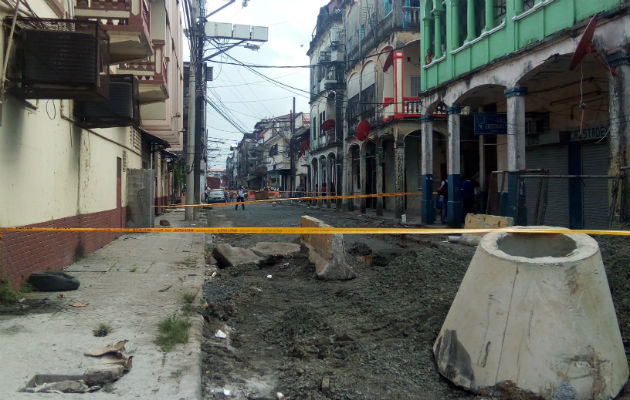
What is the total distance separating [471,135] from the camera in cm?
1934

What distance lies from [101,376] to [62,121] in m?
5.46

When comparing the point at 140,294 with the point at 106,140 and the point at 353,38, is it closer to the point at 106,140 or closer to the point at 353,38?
the point at 106,140

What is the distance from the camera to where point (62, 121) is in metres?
7.73

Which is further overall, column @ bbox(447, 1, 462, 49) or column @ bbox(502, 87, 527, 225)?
column @ bbox(447, 1, 462, 49)

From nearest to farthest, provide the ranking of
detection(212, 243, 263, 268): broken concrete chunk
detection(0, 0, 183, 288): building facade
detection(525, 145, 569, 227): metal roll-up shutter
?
detection(0, 0, 183, 288): building facade < detection(212, 243, 263, 268): broken concrete chunk < detection(525, 145, 569, 227): metal roll-up shutter

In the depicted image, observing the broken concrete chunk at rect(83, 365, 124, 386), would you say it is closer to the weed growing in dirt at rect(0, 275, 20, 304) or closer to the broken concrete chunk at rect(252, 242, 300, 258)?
the weed growing in dirt at rect(0, 275, 20, 304)

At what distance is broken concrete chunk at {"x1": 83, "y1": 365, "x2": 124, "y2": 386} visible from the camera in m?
3.48

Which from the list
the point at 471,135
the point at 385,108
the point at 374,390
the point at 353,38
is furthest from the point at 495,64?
the point at 353,38

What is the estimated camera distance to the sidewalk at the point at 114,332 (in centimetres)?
348

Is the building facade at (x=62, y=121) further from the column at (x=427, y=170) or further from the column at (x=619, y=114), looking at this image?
the column at (x=427, y=170)

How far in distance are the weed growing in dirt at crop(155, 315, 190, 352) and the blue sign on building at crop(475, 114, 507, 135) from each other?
37.3 ft

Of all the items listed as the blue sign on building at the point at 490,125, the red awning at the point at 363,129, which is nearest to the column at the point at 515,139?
the blue sign on building at the point at 490,125

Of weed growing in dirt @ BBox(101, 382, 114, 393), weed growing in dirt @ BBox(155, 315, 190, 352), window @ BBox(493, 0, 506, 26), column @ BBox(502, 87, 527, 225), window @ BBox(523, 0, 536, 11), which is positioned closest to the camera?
weed growing in dirt @ BBox(101, 382, 114, 393)

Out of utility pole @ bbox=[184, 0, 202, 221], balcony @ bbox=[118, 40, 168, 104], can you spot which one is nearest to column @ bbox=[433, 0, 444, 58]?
utility pole @ bbox=[184, 0, 202, 221]
